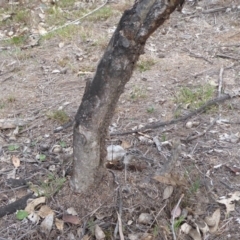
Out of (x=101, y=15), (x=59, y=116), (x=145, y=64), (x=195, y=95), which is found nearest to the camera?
(x=59, y=116)

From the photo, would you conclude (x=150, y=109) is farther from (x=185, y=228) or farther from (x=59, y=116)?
(x=185, y=228)

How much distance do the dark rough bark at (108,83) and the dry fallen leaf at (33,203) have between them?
172mm

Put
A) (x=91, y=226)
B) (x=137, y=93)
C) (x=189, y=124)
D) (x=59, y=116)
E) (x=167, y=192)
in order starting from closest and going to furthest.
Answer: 1. (x=91, y=226)
2. (x=167, y=192)
3. (x=189, y=124)
4. (x=59, y=116)
5. (x=137, y=93)

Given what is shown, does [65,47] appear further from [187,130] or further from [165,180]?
[165,180]

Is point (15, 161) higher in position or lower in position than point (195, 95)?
higher

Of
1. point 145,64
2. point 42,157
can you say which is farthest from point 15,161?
point 145,64

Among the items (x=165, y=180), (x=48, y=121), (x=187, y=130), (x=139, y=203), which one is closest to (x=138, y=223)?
(x=139, y=203)

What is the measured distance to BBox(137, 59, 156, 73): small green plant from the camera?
4161mm

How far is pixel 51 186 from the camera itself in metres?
2.47

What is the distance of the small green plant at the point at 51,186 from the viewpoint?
8.03 feet

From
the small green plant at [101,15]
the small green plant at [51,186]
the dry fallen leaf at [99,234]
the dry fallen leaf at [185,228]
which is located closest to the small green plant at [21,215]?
the small green plant at [51,186]

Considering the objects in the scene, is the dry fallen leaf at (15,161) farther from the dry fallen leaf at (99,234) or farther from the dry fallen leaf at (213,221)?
the dry fallen leaf at (213,221)

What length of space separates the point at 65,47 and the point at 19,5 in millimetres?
1501

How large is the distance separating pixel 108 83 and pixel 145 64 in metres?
2.07
